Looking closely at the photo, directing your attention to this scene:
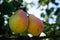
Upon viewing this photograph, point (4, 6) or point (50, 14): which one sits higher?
point (4, 6)

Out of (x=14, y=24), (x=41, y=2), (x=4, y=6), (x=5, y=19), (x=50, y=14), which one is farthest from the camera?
(x=41, y=2)

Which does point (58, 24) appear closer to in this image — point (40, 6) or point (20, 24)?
point (20, 24)

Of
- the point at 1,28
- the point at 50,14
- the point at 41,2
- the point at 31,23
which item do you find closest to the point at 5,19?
the point at 1,28

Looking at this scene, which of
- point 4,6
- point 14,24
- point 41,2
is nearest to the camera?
point 14,24

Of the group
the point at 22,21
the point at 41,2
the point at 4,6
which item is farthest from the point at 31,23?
the point at 41,2

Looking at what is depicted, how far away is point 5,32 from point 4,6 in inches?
5.6

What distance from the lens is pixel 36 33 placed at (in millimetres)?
910

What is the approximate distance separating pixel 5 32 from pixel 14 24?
225 millimetres

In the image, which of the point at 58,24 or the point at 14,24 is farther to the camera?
the point at 58,24

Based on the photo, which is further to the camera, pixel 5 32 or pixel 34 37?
pixel 5 32

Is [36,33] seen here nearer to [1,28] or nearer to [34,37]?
[34,37]

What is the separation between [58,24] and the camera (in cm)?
117

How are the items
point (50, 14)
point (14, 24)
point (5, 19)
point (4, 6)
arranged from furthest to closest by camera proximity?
point (50, 14) < point (5, 19) < point (4, 6) < point (14, 24)

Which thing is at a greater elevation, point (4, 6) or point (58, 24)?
point (4, 6)
